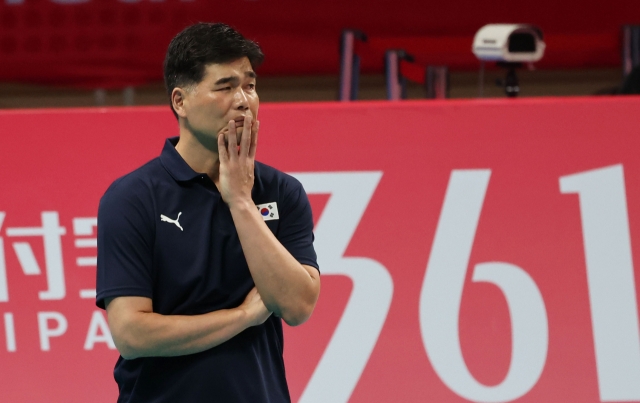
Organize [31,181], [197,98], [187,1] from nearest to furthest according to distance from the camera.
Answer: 1. [197,98]
2. [31,181]
3. [187,1]

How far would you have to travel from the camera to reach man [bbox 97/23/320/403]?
1.85 metres

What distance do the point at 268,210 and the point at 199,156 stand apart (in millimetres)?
177

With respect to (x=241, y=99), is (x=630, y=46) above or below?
below

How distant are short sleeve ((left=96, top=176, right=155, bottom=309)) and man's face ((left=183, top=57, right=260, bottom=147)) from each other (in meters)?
0.19

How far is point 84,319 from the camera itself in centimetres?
317

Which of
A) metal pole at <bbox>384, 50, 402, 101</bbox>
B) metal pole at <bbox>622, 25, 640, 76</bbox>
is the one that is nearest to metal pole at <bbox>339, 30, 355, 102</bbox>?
metal pole at <bbox>384, 50, 402, 101</bbox>

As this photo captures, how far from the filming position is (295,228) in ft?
6.62

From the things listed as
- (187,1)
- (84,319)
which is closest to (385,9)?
(187,1)

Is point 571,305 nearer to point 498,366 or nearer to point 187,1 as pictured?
point 498,366

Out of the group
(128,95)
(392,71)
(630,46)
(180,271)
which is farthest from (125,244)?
(630,46)

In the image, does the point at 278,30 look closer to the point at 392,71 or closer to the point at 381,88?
the point at 381,88

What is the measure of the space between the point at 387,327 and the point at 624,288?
797 millimetres

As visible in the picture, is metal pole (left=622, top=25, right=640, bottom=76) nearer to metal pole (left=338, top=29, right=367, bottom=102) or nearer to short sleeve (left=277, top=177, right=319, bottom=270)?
metal pole (left=338, top=29, right=367, bottom=102)

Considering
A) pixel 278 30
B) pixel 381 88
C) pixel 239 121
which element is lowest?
pixel 381 88
